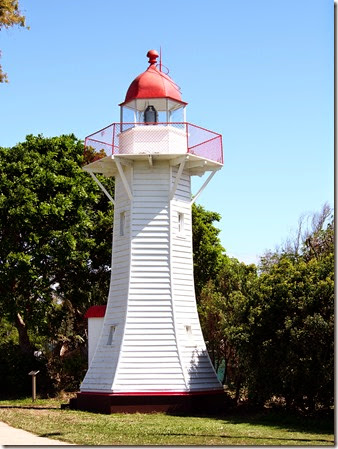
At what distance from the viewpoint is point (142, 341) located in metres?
23.2

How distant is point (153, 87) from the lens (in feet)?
80.9

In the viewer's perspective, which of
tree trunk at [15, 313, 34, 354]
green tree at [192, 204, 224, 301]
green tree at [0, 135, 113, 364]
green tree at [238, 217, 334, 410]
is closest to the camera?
green tree at [238, 217, 334, 410]

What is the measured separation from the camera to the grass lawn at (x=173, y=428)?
54.1 feet

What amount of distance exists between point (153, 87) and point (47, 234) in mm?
8189

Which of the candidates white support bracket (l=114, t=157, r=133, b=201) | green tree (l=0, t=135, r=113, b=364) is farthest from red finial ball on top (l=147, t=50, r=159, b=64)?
green tree (l=0, t=135, r=113, b=364)

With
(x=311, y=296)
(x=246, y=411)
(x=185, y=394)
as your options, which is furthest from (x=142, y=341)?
(x=311, y=296)

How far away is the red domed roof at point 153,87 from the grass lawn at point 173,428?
9.89 m

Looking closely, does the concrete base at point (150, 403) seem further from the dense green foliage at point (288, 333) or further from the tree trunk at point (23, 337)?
the tree trunk at point (23, 337)

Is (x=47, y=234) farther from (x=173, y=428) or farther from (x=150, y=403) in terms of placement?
(x=173, y=428)

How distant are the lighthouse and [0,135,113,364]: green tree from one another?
5048 millimetres

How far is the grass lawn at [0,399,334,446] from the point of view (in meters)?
16.5

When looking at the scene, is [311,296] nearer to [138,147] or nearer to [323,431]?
[323,431]

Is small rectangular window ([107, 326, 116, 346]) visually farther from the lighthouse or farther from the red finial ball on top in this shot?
the red finial ball on top

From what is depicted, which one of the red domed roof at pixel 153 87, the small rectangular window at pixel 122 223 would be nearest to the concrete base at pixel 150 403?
the small rectangular window at pixel 122 223
